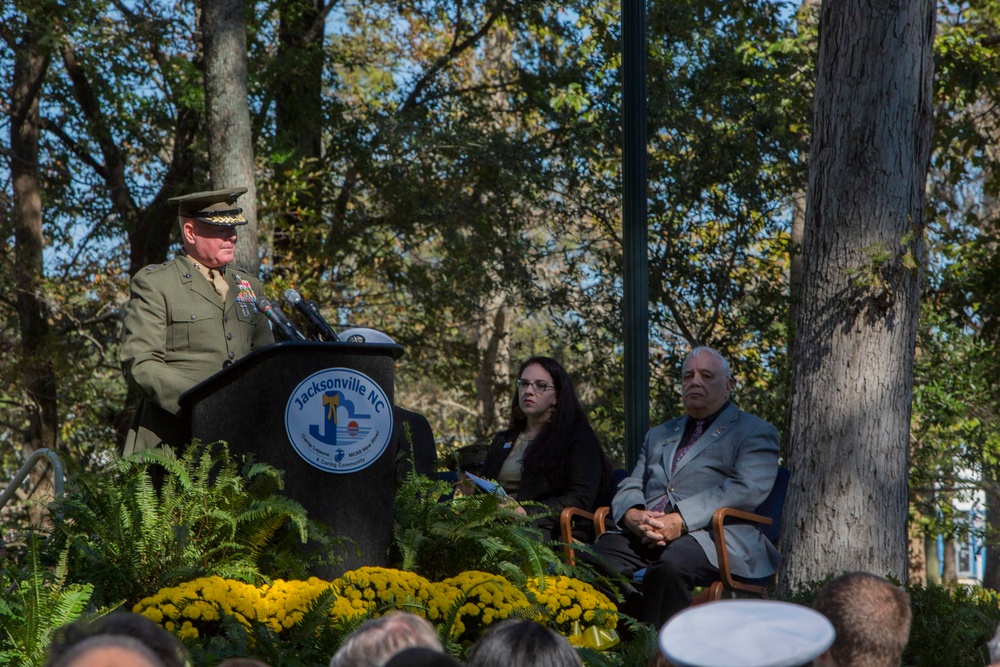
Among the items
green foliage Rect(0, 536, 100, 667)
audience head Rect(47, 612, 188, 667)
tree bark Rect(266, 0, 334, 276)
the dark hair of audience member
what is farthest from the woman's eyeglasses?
tree bark Rect(266, 0, 334, 276)

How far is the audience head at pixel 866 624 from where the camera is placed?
3.10 m

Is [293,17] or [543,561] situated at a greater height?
[293,17]

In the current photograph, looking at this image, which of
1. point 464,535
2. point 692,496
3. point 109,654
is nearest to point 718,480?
point 692,496

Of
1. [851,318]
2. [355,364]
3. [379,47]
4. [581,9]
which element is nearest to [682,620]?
[355,364]

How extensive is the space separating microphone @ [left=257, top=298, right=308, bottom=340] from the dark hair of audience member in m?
2.97

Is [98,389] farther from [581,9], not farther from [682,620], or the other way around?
[682,620]

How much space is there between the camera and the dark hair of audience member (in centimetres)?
207

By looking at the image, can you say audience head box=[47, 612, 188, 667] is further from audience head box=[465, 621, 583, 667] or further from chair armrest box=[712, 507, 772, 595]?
chair armrest box=[712, 507, 772, 595]

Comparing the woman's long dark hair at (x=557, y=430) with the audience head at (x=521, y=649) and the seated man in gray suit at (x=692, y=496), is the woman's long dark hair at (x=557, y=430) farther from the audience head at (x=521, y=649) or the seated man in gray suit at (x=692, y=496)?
the audience head at (x=521, y=649)

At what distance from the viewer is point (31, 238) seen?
14.5 m

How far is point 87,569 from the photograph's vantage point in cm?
477

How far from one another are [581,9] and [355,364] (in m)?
9.75

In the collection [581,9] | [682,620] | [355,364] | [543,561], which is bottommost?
[543,561]

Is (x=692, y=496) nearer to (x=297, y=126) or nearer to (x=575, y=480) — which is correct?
(x=575, y=480)
